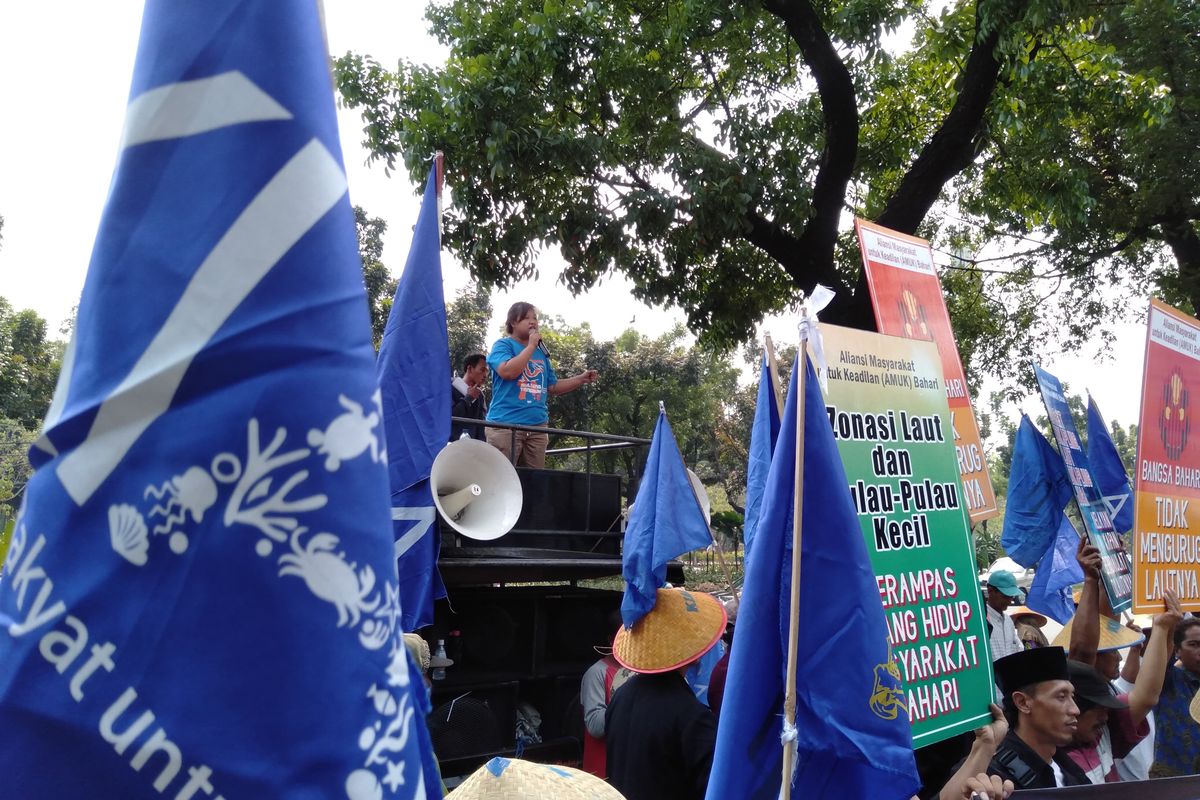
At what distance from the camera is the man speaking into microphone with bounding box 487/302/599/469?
691 centimetres

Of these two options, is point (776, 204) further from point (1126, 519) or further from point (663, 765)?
point (663, 765)

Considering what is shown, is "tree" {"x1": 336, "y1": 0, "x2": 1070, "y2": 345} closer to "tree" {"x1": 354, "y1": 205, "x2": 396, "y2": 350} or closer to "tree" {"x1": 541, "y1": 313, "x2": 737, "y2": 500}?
"tree" {"x1": 354, "y1": 205, "x2": 396, "y2": 350}

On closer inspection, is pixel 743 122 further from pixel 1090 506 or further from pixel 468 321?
pixel 468 321

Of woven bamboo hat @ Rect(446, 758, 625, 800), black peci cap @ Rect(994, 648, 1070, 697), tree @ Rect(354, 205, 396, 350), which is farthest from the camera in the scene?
tree @ Rect(354, 205, 396, 350)

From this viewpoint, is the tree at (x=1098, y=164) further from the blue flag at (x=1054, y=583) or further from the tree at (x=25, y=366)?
the tree at (x=25, y=366)

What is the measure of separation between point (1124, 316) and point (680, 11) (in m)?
9.00

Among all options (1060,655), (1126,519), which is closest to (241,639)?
(1060,655)

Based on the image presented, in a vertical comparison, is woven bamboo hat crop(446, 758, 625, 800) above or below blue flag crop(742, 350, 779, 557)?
below

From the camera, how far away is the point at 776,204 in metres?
9.31

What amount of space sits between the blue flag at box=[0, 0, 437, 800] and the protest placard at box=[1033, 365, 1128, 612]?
4.42m

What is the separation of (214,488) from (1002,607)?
697cm

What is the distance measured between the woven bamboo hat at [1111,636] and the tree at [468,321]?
1628 cm

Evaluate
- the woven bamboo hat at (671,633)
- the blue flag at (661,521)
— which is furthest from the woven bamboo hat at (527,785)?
the blue flag at (661,521)

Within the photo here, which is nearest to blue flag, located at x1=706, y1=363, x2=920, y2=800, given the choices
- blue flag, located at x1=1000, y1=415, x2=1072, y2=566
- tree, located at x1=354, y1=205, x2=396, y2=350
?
blue flag, located at x1=1000, y1=415, x2=1072, y2=566
